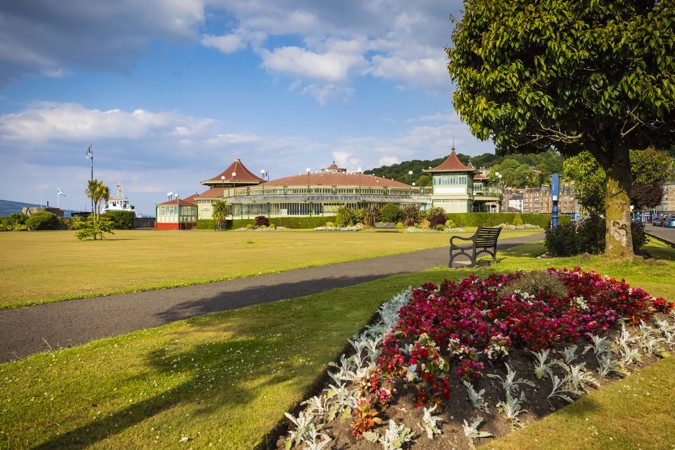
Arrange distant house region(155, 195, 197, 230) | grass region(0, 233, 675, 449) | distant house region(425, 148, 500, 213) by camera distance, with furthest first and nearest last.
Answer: distant house region(155, 195, 197, 230)
distant house region(425, 148, 500, 213)
grass region(0, 233, 675, 449)

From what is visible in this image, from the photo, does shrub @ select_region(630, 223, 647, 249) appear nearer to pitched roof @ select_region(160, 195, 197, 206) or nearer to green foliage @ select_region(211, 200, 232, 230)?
green foliage @ select_region(211, 200, 232, 230)

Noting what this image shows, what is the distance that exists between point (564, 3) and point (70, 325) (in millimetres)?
12884

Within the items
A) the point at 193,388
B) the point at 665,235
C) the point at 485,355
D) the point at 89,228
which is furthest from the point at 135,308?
the point at 665,235

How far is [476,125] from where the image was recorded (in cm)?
1319

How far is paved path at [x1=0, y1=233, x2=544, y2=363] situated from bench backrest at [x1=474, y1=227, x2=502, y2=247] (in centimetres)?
327

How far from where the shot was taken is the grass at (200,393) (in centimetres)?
365

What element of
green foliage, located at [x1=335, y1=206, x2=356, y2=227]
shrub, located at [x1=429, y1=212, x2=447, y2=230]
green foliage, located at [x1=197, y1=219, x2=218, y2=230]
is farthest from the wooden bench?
green foliage, located at [x1=197, y1=219, x2=218, y2=230]

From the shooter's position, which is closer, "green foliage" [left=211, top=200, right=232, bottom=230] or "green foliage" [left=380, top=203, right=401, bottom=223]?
"green foliage" [left=380, top=203, right=401, bottom=223]

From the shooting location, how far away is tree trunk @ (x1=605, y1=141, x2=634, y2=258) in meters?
12.8

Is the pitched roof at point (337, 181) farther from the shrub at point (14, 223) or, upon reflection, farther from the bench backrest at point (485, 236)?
the bench backrest at point (485, 236)

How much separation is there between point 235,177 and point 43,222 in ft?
130

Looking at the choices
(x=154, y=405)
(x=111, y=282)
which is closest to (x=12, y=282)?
(x=111, y=282)

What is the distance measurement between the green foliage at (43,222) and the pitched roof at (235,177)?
32.6 metres

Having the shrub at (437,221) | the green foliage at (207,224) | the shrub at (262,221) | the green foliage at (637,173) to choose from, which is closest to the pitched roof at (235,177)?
the green foliage at (207,224)
